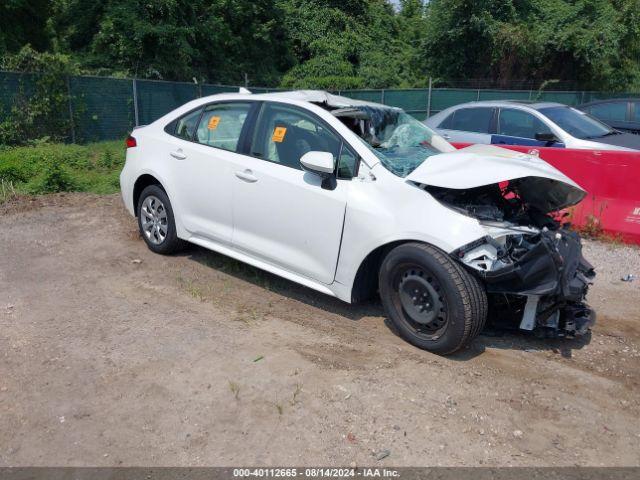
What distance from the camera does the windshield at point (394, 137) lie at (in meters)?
4.80

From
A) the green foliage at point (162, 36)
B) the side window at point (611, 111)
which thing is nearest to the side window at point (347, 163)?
the side window at point (611, 111)

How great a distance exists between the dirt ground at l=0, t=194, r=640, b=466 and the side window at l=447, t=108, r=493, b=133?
15.8ft

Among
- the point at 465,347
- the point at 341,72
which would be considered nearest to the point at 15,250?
the point at 465,347

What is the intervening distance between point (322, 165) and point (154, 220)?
8.46 ft

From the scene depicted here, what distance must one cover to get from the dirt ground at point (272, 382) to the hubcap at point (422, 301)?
Result: 0.68 feet

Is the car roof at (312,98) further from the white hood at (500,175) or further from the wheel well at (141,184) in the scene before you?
the wheel well at (141,184)

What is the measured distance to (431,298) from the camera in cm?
421

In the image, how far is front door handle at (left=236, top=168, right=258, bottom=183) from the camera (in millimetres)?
5118

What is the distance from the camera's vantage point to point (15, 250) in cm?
643

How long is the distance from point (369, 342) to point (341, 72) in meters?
24.9

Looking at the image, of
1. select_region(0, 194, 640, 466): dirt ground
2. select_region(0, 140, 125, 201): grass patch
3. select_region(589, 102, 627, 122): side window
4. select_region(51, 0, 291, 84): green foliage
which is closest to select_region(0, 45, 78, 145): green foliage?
select_region(0, 140, 125, 201): grass patch

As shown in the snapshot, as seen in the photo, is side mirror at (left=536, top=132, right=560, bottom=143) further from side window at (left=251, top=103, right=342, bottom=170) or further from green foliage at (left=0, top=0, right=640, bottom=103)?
green foliage at (left=0, top=0, right=640, bottom=103)

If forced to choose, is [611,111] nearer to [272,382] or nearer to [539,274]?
[539,274]

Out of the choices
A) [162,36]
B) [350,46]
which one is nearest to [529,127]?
[162,36]
